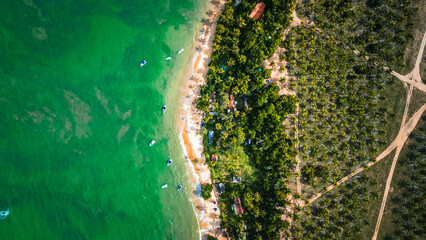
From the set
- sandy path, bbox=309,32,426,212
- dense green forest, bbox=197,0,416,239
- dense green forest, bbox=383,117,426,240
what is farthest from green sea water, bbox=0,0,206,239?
dense green forest, bbox=383,117,426,240

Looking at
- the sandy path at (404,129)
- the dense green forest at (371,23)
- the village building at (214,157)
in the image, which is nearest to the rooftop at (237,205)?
the village building at (214,157)

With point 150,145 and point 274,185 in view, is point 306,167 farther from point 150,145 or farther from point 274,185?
point 150,145

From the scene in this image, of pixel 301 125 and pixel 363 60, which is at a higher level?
pixel 363 60

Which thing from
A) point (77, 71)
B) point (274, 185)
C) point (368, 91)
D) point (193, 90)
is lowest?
point (274, 185)

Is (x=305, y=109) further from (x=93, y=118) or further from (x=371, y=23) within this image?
(x=93, y=118)

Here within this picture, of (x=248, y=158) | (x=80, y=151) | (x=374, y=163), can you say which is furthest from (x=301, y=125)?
(x=80, y=151)

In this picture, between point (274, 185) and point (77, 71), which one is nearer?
point (274, 185)

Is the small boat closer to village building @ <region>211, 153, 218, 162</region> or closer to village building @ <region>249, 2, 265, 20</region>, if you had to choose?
village building @ <region>211, 153, 218, 162</region>
